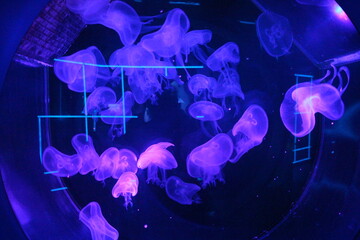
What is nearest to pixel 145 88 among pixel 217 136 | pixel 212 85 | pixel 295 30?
pixel 212 85

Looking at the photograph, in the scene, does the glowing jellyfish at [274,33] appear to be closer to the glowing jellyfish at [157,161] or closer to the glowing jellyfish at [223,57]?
the glowing jellyfish at [223,57]

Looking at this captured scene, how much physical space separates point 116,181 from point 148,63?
80 cm

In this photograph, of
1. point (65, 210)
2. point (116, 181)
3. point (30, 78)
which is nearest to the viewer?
point (30, 78)

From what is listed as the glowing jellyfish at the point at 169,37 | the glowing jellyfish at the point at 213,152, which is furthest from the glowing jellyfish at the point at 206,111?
the glowing jellyfish at the point at 169,37

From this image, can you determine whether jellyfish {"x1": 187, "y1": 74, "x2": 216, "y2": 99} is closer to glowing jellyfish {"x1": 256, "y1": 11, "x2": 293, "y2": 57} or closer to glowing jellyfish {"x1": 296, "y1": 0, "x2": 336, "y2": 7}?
glowing jellyfish {"x1": 256, "y1": 11, "x2": 293, "y2": 57}

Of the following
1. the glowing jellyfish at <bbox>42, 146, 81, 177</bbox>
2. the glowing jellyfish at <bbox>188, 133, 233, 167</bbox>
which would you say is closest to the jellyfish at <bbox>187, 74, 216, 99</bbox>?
the glowing jellyfish at <bbox>188, 133, 233, 167</bbox>

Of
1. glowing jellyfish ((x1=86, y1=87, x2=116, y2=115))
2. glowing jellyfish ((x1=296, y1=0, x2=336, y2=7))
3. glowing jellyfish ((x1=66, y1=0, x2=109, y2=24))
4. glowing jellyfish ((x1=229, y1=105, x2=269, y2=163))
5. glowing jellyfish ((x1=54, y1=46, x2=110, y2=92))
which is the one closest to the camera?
glowing jellyfish ((x1=296, y1=0, x2=336, y2=7))

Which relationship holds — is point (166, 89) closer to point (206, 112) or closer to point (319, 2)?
point (206, 112)

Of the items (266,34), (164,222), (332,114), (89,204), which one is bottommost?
(164,222)

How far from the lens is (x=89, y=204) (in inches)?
76.7

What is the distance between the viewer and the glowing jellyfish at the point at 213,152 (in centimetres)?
197

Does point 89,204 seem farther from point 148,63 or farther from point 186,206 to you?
point 148,63

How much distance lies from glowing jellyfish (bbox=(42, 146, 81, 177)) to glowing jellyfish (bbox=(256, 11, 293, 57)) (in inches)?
56.1

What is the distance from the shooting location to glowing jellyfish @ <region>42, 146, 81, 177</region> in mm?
1783
